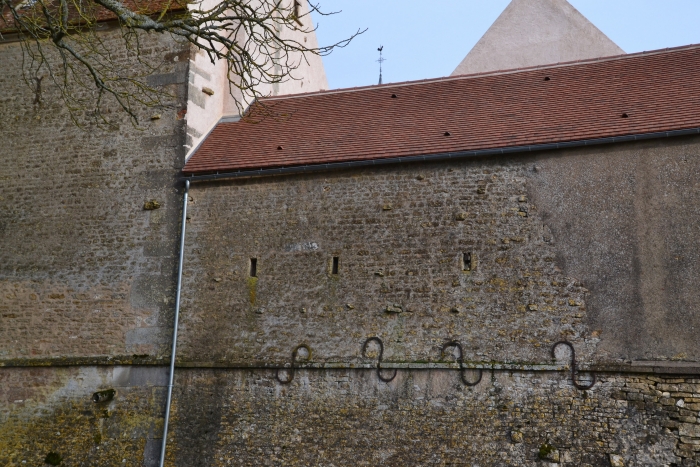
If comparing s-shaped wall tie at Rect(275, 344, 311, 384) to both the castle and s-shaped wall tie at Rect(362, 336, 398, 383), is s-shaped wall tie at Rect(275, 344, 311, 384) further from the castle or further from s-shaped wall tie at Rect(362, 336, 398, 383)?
s-shaped wall tie at Rect(362, 336, 398, 383)

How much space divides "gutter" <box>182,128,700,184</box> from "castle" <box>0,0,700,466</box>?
1.2 inches

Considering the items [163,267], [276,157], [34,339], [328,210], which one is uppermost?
[276,157]

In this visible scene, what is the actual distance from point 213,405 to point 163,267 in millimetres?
2130

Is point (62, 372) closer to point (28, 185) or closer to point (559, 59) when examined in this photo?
point (28, 185)

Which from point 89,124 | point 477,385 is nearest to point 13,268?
point 89,124

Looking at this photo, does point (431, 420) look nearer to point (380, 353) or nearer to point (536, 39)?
point (380, 353)

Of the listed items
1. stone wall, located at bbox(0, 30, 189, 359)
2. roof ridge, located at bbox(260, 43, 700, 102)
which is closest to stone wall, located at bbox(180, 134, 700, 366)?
stone wall, located at bbox(0, 30, 189, 359)

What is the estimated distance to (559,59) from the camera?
52.6 feet

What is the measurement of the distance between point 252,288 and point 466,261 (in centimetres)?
294

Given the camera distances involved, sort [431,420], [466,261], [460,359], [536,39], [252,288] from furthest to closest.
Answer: [536,39] < [252,288] < [466,261] < [460,359] < [431,420]

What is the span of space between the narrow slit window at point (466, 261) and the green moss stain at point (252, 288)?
285 cm

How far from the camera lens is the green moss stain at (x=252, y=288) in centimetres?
1179

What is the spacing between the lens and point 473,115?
39.5ft

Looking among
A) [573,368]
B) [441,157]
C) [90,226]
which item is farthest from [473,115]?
[90,226]
